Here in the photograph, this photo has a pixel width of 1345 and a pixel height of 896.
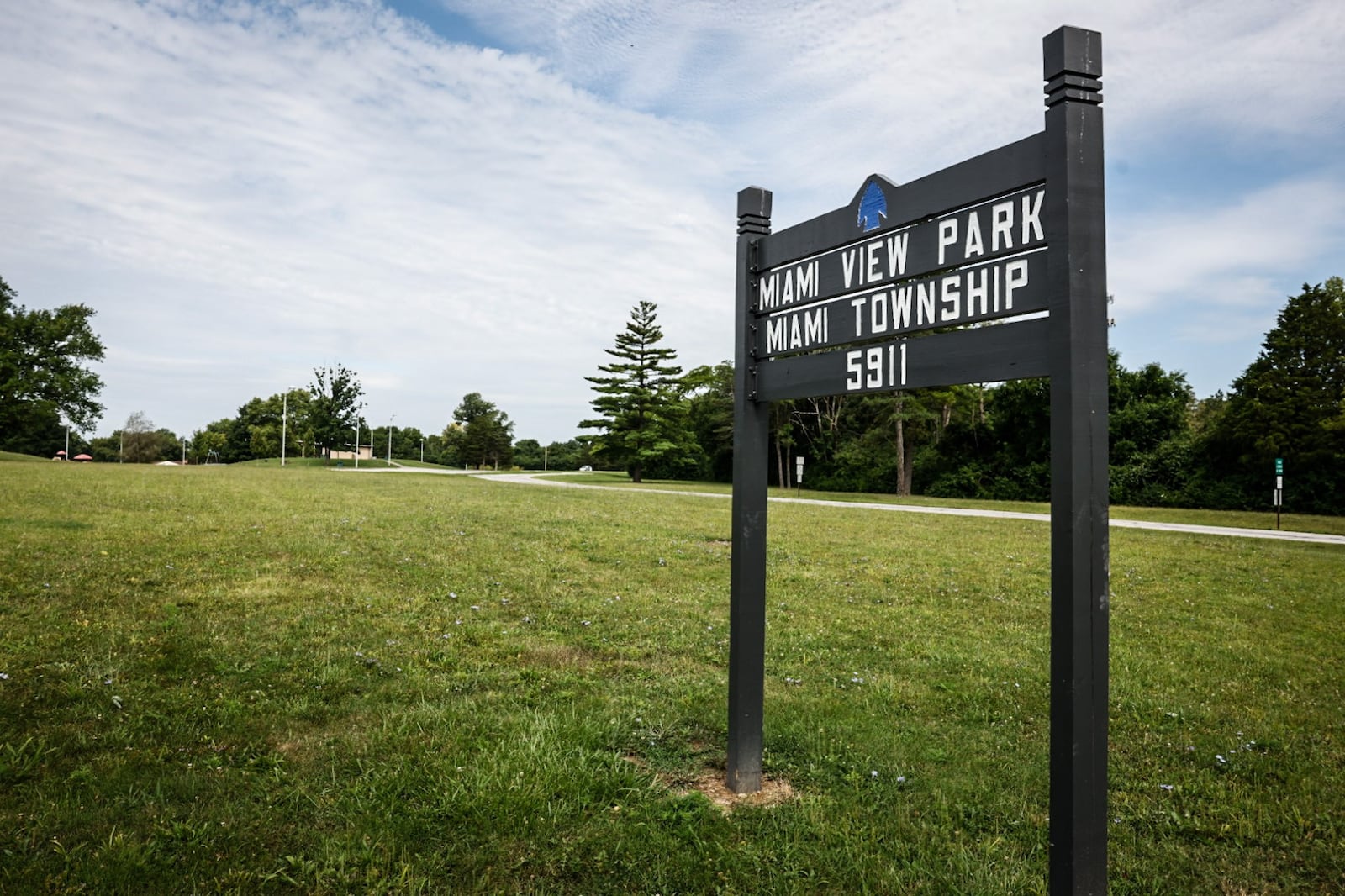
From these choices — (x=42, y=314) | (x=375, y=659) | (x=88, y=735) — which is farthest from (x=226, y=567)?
(x=42, y=314)

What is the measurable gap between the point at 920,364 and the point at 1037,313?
1.55ft

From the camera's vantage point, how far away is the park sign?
2.31m

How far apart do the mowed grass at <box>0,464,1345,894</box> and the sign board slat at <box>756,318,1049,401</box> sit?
1.81m

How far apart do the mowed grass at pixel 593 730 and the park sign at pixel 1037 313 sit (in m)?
0.89

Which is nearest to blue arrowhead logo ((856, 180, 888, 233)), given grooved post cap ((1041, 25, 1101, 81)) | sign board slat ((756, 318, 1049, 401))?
sign board slat ((756, 318, 1049, 401))

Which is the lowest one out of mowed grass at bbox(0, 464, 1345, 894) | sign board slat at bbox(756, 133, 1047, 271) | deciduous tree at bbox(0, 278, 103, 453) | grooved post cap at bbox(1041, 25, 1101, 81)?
mowed grass at bbox(0, 464, 1345, 894)

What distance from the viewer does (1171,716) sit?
4770 millimetres

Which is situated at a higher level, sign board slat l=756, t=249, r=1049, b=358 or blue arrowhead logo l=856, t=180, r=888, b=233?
blue arrowhead logo l=856, t=180, r=888, b=233

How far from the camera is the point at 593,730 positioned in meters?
4.09

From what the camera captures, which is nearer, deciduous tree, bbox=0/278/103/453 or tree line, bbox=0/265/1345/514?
tree line, bbox=0/265/1345/514

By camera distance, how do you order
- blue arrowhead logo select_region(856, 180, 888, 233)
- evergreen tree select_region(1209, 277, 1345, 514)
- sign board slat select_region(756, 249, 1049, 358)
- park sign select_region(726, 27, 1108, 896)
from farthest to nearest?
evergreen tree select_region(1209, 277, 1345, 514) < blue arrowhead logo select_region(856, 180, 888, 233) < sign board slat select_region(756, 249, 1049, 358) < park sign select_region(726, 27, 1108, 896)

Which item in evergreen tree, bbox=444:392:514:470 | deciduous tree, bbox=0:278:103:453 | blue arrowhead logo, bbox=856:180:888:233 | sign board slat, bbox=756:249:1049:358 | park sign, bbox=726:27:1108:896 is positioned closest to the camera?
park sign, bbox=726:27:1108:896

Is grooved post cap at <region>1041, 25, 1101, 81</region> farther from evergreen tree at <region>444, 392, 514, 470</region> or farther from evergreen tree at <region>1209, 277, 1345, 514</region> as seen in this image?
evergreen tree at <region>444, 392, 514, 470</region>

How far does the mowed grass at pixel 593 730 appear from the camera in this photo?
9.52ft
